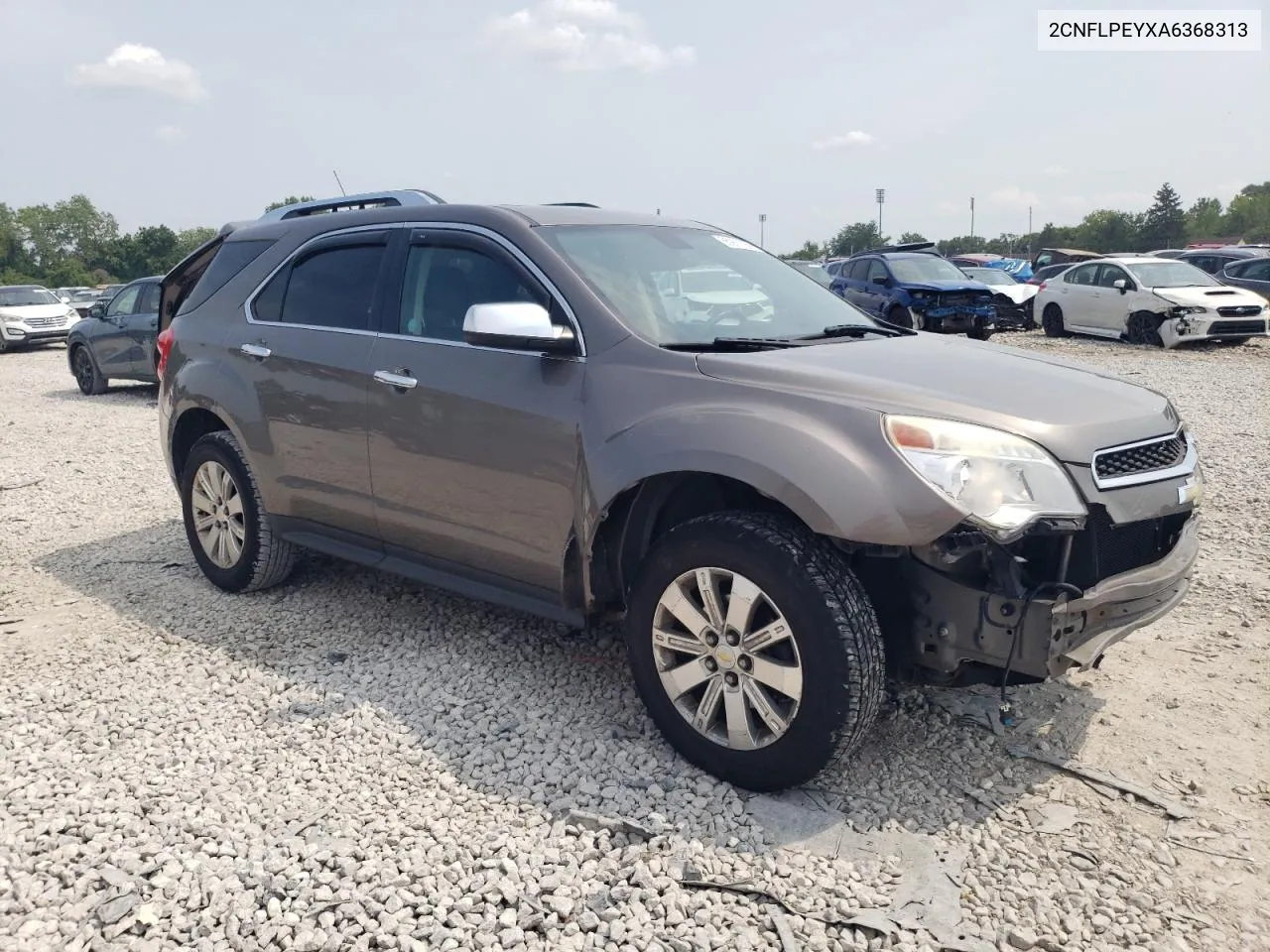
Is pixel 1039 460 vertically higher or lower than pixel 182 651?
higher

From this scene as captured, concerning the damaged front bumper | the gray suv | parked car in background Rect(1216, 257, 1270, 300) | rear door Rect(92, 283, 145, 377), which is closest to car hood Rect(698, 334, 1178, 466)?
the gray suv

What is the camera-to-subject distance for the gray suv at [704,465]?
2809 mm

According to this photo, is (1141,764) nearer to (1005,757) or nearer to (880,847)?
(1005,757)

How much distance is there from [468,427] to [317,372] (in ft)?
3.36

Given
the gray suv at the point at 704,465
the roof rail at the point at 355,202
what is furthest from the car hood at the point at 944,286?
the gray suv at the point at 704,465

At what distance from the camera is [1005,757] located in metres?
3.34

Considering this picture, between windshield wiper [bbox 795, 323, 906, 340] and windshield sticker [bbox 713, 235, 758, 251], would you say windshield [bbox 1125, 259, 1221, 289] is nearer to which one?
windshield sticker [bbox 713, 235, 758, 251]

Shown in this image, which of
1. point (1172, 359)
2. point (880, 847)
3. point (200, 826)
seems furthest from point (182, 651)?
point (1172, 359)

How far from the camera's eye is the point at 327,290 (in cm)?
454

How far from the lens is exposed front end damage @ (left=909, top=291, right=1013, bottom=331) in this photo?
51.3ft

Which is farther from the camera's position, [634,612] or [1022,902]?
[634,612]

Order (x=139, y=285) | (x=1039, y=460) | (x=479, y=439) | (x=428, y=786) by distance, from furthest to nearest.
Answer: (x=139, y=285) < (x=479, y=439) < (x=428, y=786) < (x=1039, y=460)

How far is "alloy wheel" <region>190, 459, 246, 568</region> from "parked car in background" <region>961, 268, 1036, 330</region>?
44.8 ft

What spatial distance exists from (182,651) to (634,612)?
2266 mm
